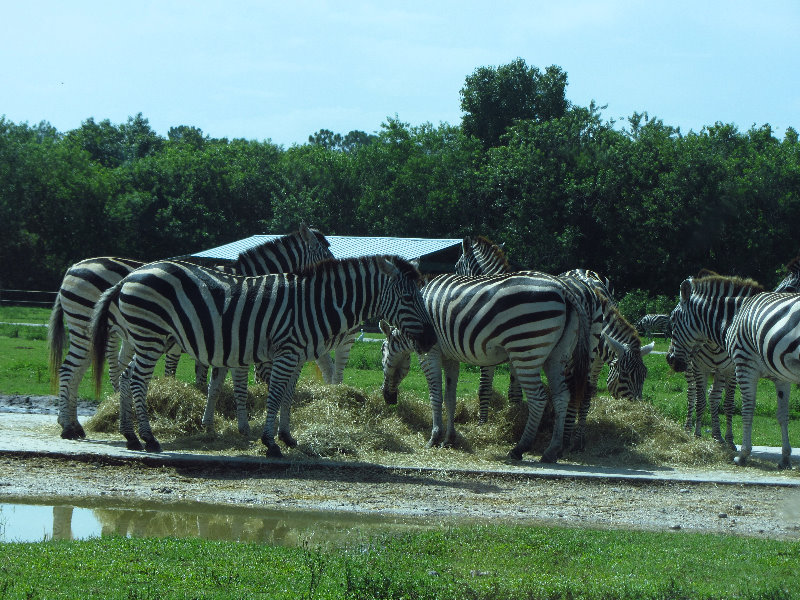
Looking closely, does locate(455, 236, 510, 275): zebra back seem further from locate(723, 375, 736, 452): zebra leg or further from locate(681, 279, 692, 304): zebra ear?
locate(723, 375, 736, 452): zebra leg

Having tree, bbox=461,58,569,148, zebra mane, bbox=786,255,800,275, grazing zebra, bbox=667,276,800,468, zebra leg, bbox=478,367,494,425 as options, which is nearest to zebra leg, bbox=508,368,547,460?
zebra leg, bbox=478,367,494,425

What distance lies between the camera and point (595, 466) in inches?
437

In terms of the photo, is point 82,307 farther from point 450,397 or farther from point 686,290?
point 686,290

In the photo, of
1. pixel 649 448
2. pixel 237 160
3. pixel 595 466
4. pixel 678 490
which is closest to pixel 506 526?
pixel 678 490

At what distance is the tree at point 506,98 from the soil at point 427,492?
158 feet

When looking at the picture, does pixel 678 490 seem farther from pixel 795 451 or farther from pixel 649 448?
pixel 795 451

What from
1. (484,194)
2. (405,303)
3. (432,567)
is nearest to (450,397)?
(405,303)

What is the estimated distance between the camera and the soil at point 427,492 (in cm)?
834

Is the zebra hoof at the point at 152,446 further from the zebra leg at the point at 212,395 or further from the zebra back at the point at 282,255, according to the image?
the zebra back at the point at 282,255

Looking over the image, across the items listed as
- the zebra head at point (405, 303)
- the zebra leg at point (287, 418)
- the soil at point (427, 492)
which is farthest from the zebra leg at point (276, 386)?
the zebra head at point (405, 303)

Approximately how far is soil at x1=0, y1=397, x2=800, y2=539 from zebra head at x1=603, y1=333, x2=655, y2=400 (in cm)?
337

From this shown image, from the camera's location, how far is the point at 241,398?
1186 centimetres

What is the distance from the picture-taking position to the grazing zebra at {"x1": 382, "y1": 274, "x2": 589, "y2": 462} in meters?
11.0

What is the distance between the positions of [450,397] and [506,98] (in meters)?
47.8
